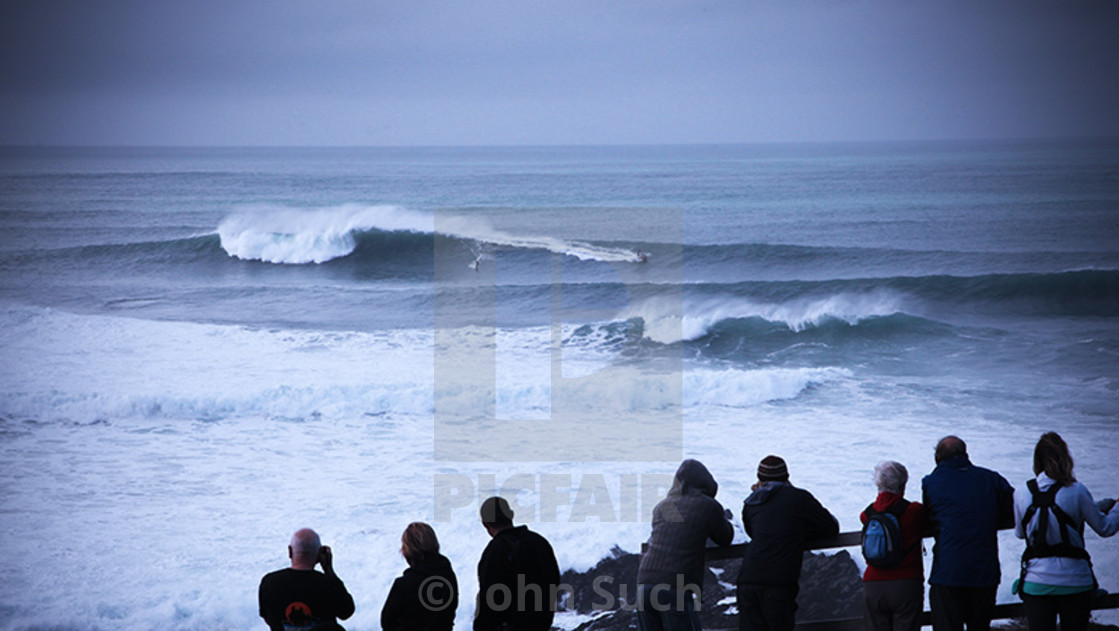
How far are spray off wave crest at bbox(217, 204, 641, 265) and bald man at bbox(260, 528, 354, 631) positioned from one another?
65.6 feet

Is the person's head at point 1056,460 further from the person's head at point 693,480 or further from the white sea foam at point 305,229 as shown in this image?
the white sea foam at point 305,229

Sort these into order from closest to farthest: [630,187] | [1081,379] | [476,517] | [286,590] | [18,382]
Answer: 1. [286,590]
2. [476,517]
3. [18,382]
4. [1081,379]
5. [630,187]

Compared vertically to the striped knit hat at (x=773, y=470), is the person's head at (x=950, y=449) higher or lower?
higher

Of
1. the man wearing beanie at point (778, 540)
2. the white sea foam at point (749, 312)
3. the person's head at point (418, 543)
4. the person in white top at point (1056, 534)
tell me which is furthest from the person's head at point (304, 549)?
the white sea foam at point (749, 312)

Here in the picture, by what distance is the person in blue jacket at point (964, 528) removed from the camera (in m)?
3.39

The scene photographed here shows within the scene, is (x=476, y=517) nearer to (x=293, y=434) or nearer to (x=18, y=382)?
(x=293, y=434)

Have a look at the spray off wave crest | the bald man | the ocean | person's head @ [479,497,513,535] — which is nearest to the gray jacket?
person's head @ [479,497,513,535]

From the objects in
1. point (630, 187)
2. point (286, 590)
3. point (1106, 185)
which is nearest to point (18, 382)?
point (286, 590)

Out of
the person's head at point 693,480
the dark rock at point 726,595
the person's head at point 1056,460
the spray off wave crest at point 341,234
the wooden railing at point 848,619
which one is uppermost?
the spray off wave crest at point 341,234

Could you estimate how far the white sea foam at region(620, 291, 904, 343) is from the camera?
689 inches

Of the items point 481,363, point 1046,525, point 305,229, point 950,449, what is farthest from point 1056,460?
point 305,229

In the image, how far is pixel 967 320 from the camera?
18547 mm

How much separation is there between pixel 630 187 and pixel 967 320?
21574 mm

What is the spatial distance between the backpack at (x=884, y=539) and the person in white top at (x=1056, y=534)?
0.42 meters
